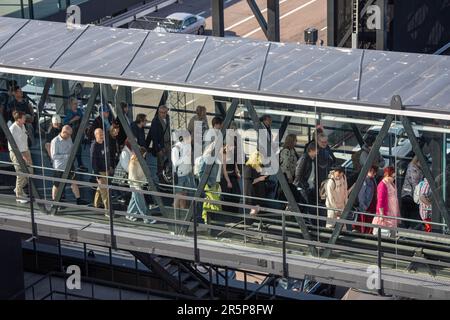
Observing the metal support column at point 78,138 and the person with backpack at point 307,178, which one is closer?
the person with backpack at point 307,178

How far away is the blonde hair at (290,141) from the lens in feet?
59.4

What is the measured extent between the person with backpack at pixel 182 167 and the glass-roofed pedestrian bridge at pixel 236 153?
0.07 feet

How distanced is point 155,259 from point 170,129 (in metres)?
6.45

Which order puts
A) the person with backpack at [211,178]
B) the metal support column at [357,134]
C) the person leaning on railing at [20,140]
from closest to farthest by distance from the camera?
the metal support column at [357,134]
the person with backpack at [211,178]
the person leaning on railing at [20,140]

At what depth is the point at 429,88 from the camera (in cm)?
1756

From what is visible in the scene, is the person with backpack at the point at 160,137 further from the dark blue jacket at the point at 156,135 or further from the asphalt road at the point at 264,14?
the asphalt road at the point at 264,14

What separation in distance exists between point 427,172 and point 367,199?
1.04 metres

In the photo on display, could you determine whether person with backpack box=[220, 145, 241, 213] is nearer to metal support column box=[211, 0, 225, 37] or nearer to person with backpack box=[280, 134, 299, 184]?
person with backpack box=[280, 134, 299, 184]

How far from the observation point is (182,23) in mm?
50562

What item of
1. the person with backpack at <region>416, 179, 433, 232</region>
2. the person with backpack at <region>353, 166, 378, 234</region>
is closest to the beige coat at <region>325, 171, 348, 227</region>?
the person with backpack at <region>353, 166, 378, 234</region>

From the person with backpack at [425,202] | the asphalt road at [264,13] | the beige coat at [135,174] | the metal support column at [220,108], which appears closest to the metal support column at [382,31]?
the metal support column at [220,108]

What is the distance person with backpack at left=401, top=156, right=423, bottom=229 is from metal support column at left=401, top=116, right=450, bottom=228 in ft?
0.47

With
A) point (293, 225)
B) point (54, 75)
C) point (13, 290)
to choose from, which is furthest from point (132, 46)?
point (13, 290)

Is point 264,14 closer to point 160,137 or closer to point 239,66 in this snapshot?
point 239,66
